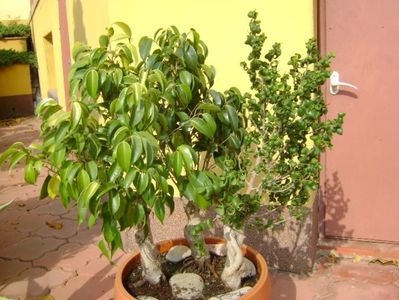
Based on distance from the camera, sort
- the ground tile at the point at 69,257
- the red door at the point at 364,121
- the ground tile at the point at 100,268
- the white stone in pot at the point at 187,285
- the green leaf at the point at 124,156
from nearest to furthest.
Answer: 1. the green leaf at the point at 124,156
2. the white stone in pot at the point at 187,285
3. the red door at the point at 364,121
4. the ground tile at the point at 100,268
5. the ground tile at the point at 69,257

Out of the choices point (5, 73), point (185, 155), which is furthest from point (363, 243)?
point (5, 73)

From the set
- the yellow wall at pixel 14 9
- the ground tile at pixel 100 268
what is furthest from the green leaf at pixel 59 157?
the yellow wall at pixel 14 9

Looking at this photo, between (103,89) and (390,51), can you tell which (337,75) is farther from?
(103,89)

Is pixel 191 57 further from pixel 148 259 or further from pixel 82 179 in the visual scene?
pixel 148 259

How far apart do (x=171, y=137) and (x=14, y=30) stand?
1098 cm

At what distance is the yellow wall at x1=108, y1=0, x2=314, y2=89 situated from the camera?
2963 mm

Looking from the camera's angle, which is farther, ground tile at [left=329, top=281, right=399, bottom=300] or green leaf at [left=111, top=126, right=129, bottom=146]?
ground tile at [left=329, top=281, right=399, bottom=300]

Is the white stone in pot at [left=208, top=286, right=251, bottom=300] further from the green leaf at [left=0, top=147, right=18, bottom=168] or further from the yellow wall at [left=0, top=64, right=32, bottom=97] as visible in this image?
the yellow wall at [left=0, top=64, right=32, bottom=97]

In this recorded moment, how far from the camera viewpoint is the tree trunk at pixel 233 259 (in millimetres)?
2324

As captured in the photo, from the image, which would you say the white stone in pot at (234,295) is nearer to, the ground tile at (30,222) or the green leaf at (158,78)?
the green leaf at (158,78)

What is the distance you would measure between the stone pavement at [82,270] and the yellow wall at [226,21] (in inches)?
46.6

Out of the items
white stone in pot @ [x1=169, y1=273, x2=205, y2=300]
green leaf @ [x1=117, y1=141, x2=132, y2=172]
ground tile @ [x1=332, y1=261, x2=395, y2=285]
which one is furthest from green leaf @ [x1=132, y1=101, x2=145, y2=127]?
ground tile @ [x1=332, y1=261, x2=395, y2=285]

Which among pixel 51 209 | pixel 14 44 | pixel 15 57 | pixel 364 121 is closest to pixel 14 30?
pixel 14 44

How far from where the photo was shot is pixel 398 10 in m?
3.04
